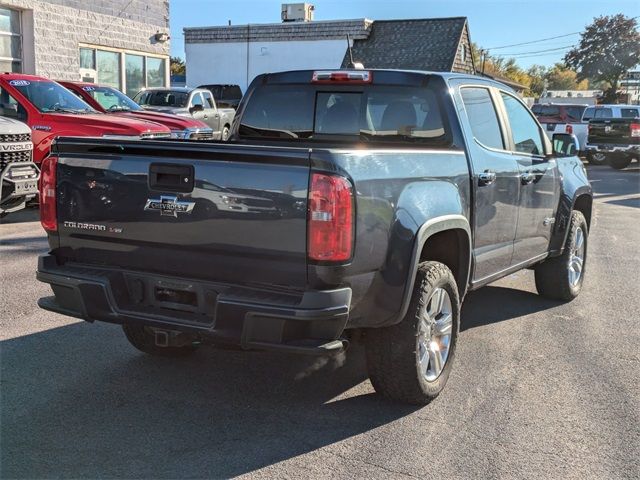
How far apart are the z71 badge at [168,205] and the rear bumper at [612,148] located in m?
22.0

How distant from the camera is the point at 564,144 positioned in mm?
6520

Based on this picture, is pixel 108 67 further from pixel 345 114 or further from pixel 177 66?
pixel 177 66

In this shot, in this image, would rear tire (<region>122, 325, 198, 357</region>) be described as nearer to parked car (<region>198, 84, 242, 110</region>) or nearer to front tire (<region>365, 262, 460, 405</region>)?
front tire (<region>365, 262, 460, 405</region>)

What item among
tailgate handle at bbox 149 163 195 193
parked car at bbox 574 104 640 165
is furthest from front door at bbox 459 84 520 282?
parked car at bbox 574 104 640 165

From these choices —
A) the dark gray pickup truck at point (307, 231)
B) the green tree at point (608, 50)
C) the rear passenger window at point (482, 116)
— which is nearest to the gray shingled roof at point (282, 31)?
the rear passenger window at point (482, 116)

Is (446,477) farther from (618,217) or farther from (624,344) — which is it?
(618,217)

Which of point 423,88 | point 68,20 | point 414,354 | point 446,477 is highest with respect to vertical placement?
point 68,20

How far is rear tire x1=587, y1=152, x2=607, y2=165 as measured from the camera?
2413 cm

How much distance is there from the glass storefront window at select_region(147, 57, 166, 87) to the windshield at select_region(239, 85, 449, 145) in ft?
63.4

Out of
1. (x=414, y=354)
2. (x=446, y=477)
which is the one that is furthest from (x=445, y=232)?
(x=446, y=477)

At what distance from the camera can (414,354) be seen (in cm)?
395

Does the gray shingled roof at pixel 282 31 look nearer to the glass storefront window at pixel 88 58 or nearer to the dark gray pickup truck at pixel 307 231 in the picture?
the glass storefront window at pixel 88 58

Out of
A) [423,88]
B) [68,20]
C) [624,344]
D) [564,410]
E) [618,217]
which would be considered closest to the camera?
[564,410]

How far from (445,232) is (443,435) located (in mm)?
1219
